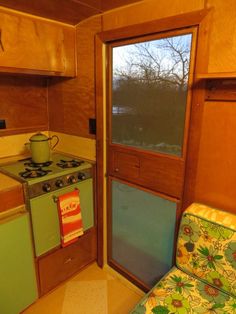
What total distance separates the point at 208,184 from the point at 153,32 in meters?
0.96

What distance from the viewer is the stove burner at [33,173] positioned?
158cm

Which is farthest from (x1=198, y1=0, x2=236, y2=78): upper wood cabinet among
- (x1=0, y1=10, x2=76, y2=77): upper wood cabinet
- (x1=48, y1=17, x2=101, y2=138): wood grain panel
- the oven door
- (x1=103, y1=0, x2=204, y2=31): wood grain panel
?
the oven door

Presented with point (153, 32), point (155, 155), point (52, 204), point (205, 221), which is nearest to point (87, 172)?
point (52, 204)

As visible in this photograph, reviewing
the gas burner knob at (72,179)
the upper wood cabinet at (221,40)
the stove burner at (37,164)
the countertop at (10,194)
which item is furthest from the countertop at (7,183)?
the upper wood cabinet at (221,40)

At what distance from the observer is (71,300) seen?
1796 mm

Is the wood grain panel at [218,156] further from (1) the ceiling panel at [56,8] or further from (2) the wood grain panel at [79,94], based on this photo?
(1) the ceiling panel at [56,8]

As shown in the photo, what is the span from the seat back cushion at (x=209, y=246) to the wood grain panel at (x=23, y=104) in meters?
1.57

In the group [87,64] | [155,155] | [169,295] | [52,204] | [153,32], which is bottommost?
[169,295]

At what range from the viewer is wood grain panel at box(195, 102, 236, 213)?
3.97ft

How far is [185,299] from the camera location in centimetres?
121

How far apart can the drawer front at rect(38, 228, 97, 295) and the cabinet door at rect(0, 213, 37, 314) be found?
0.39ft

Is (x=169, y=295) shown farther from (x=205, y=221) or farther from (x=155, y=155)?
(x=155, y=155)

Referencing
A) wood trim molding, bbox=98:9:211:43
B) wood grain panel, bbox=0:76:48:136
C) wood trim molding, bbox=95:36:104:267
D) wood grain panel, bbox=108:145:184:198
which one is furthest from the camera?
wood grain panel, bbox=0:76:48:136

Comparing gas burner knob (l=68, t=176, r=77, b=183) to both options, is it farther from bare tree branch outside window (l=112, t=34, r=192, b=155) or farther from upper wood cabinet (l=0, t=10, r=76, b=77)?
upper wood cabinet (l=0, t=10, r=76, b=77)
